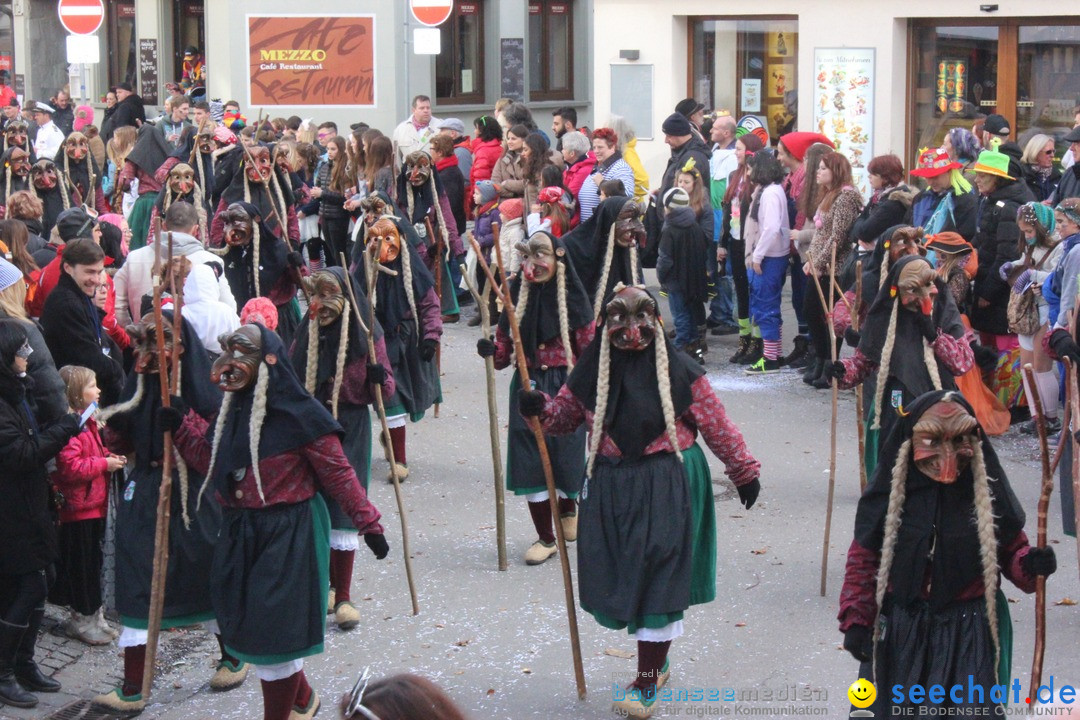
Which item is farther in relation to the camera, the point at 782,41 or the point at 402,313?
the point at 782,41

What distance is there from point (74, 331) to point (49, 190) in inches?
226

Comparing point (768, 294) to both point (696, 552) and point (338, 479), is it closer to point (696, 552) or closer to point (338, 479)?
point (696, 552)

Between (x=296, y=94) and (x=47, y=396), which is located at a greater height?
(x=296, y=94)

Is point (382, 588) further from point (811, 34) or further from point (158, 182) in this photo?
point (811, 34)

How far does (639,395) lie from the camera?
6.07 metres

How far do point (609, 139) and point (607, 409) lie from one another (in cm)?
768

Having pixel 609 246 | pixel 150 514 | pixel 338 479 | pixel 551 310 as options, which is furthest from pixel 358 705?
pixel 609 246

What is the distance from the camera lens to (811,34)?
649 inches

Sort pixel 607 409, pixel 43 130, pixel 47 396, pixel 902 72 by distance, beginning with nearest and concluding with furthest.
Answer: pixel 607 409 → pixel 47 396 → pixel 902 72 → pixel 43 130

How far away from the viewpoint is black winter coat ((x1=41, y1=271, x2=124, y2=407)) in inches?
293

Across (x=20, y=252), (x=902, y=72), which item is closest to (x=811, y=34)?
(x=902, y=72)

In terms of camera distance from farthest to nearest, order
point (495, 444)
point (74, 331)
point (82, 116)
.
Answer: point (82, 116) → point (495, 444) → point (74, 331)

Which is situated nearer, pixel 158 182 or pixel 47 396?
pixel 47 396

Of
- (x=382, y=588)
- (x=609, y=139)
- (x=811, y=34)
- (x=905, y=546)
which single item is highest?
(x=811, y=34)
